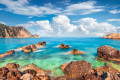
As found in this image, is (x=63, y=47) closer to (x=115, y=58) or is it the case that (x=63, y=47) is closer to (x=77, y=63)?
(x=115, y=58)

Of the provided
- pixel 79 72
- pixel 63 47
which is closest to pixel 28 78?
pixel 79 72

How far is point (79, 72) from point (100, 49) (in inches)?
804

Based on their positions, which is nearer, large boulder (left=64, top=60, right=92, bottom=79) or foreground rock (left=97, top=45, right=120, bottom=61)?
large boulder (left=64, top=60, right=92, bottom=79)

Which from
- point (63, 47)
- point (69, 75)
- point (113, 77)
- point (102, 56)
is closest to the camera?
point (113, 77)

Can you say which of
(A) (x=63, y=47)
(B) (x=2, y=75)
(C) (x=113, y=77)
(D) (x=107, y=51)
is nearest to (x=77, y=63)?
(C) (x=113, y=77)

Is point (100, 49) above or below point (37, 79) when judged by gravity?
above

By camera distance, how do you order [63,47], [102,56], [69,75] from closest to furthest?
[69,75] → [102,56] → [63,47]

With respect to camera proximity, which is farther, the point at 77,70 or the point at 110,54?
the point at 110,54

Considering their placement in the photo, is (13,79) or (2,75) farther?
(2,75)

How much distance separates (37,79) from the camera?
586 inches

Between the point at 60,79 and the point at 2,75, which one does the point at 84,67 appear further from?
the point at 2,75

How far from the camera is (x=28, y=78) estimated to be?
1538 centimetres

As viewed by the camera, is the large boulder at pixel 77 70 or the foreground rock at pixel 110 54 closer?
the large boulder at pixel 77 70

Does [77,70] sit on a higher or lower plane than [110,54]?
lower
